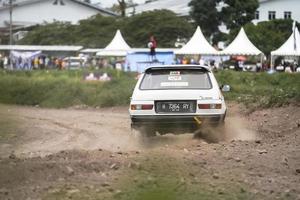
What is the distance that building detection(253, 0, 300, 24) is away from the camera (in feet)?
260

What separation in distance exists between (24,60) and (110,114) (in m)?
28.4

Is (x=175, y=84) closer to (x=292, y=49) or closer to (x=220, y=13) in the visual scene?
(x=292, y=49)

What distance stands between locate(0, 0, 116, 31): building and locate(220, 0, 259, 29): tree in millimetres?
29719

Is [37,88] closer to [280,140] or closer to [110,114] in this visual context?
[110,114]

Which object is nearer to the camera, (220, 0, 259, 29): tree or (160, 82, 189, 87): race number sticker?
(160, 82, 189, 87): race number sticker

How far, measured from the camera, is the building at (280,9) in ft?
260

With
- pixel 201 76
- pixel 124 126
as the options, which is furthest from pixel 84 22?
pixel 201 76

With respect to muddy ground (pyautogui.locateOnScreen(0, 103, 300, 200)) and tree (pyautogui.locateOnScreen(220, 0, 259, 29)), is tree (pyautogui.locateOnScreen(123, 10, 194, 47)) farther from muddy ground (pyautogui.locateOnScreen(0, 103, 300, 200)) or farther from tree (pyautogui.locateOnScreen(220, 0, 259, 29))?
muddy ground (pyautogui.locateOnScreen(0, 103, 300, 200))

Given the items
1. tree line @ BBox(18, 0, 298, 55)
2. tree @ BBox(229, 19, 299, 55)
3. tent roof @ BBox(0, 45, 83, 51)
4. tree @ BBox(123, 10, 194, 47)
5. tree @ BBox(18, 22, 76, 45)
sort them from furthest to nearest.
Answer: tree @ BBox(18, 22, 76, 45) → tree @ BBox(123, 10, 194, 47) → tree line @ BBox(18, 0, 298, 55) → tent roof @ BBox(0, 45, 83, 51) → tree @ BBox(229, 19, 299, 55)

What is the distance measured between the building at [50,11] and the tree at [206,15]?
83.1 ft

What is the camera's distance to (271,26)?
5731 cm

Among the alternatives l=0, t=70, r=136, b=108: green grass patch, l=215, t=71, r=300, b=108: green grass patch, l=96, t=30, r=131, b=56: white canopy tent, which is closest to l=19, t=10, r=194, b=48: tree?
l=96, t=30, r=131, b=56: white canopy tent

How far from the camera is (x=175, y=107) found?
1155 centimetres

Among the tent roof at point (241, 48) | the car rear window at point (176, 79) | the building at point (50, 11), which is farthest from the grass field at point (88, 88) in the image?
the building at point (50, 11)
